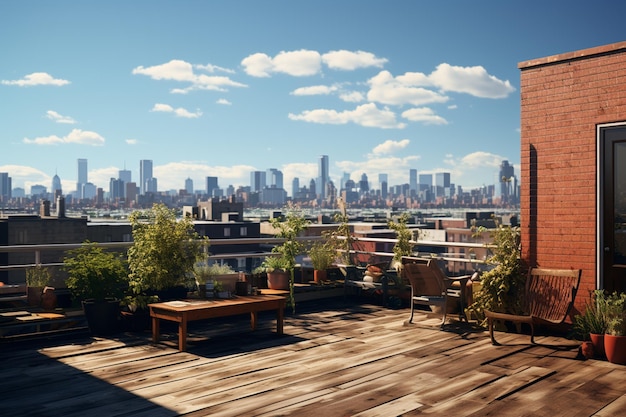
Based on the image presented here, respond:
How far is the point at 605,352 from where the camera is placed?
6082 millimetres

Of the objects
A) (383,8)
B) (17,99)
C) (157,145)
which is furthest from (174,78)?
(383,8)

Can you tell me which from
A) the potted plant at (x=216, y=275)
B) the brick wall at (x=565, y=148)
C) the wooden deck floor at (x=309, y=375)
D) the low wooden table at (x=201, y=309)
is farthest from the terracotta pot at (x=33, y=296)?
the brick wall at (x=565, y=148)

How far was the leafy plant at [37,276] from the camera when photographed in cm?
766

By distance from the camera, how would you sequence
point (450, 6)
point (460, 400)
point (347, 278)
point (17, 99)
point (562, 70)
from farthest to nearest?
point (17, 99)
point (450, 6)
point (347, 278)
point (562, 70)
point (460, 400)

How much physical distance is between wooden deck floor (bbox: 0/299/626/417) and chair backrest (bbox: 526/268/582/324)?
33 cm

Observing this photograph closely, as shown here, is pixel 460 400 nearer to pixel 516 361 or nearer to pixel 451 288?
pixel 516 361

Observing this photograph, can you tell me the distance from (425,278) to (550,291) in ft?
5.68

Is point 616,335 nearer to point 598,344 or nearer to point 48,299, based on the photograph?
point 598,344

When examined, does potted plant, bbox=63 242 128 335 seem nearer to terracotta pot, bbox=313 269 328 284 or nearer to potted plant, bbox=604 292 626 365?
terracotta pot, bbox=313 269 328 284

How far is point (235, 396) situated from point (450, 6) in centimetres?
1445

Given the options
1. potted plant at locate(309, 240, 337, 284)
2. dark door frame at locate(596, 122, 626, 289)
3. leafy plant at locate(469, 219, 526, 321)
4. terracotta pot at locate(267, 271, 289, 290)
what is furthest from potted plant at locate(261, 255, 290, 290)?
dark door frame at locate(596, 122, 626, 289)

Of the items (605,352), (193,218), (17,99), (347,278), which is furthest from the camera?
(17,99)

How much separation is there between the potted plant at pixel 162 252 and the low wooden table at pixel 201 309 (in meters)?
0.80

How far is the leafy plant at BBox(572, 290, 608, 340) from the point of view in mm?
6305
